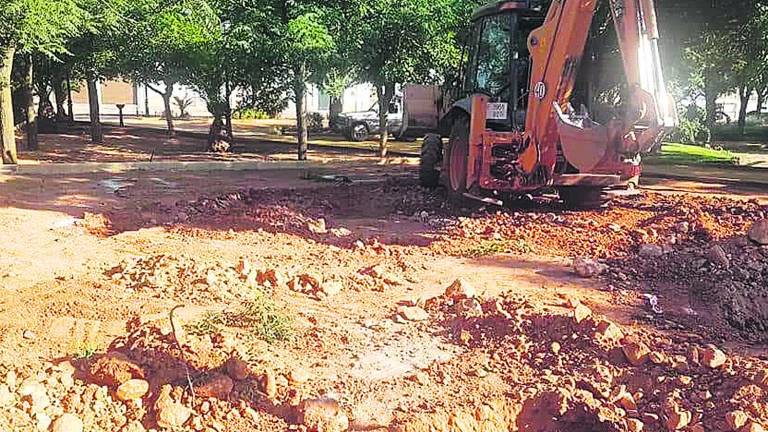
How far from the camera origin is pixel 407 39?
691 inches

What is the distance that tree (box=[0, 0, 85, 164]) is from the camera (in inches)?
564

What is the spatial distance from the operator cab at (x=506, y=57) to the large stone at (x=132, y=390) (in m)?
6.97

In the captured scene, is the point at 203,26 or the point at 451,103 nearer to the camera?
the point at 451,103

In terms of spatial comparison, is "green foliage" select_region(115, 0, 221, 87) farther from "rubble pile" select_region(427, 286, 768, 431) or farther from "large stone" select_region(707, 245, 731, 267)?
"rubble pile" select_region(427, 286, 768, 431)

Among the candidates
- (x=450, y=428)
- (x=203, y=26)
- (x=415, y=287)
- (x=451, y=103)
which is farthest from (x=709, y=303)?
(x=203, y=26)

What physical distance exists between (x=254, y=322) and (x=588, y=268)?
370 centimetres

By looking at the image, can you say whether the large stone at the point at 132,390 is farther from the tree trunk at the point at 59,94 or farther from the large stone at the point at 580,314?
the tree trunk at the point at 59,94

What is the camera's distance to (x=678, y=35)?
14.5 m

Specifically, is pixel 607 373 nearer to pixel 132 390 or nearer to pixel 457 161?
pixel 132 390

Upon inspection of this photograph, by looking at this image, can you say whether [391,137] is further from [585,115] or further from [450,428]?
[450,428]

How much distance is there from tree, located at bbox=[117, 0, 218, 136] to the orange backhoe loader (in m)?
9.97

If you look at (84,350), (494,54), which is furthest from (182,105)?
(84,350)

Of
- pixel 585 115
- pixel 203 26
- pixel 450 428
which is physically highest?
pixel 203 26

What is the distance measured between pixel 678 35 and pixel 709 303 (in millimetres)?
9367
